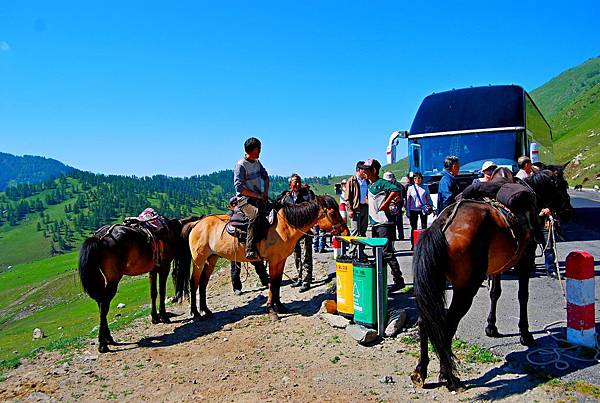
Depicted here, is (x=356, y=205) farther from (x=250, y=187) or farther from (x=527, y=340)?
(x=527, y=340)

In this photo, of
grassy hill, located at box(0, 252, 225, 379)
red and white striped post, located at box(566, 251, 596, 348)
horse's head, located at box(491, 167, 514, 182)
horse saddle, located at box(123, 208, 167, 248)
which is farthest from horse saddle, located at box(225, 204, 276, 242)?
red and white striped post, located at box(566, 251, 596, 348)

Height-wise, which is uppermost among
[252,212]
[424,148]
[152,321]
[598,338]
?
[424,148]

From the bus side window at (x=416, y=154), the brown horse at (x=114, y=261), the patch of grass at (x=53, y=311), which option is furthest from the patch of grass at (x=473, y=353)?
the bus side window at (x=416, y=154)

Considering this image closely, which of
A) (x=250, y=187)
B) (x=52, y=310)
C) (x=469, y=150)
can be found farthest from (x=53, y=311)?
(x=469, y=150)

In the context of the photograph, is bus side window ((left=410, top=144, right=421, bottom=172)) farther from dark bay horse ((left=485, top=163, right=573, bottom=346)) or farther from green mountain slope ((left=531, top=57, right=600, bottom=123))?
green mountain slope ((left=531, top=57, right=600, bottom=123))

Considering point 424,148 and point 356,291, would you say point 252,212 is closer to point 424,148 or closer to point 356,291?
point 356,291

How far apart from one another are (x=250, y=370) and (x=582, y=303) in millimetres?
4137

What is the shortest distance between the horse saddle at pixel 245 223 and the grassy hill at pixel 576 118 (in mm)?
56559

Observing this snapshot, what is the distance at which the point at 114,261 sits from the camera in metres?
8.12

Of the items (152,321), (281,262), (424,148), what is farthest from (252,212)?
(424,148)

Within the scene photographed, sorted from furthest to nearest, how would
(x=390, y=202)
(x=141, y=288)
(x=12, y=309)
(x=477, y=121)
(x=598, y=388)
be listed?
(x=12, y=309)
(x=141, y=288)
(x=477, y=121)
(x=390, y=202)
(x=598, y=388)

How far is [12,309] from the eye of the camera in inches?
1578

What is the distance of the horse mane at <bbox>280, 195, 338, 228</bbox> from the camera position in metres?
8.35

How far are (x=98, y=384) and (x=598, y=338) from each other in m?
6.47
